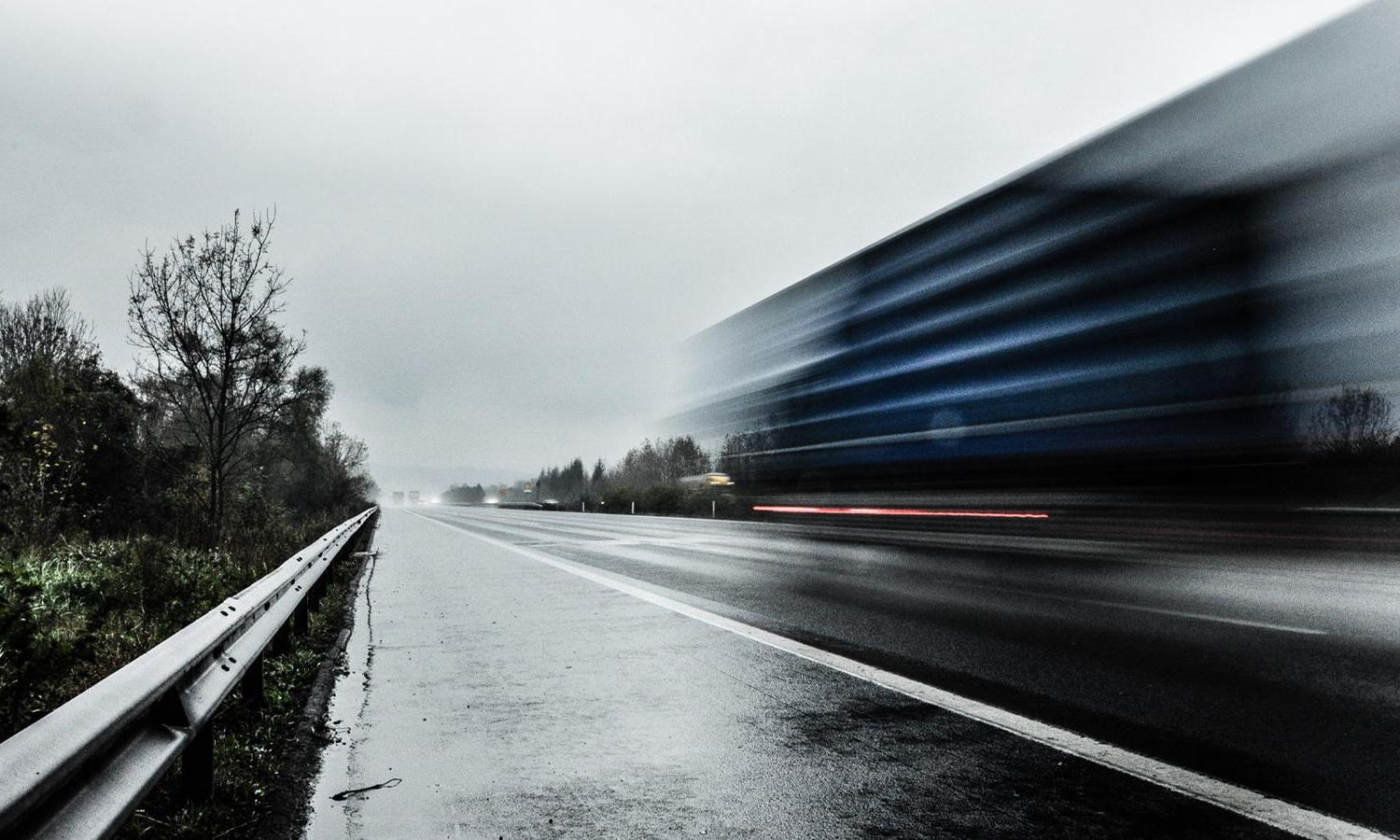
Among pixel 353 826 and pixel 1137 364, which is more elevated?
pixel 1137 364

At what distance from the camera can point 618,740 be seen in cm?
432

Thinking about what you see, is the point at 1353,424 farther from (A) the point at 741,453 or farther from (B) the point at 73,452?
(B) the point at 73,452

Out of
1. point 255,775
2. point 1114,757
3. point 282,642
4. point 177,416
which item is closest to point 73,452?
point 177,416

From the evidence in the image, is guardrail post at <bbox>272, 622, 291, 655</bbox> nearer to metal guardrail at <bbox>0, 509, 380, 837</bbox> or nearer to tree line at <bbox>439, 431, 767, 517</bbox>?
metal guardrail at <bbox>0, 509, 380, 837</bbox>

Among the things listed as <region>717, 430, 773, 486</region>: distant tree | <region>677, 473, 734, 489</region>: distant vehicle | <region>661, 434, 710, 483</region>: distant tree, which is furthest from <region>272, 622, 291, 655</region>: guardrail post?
<region>661, 434, 710, 483</region>: distant tree

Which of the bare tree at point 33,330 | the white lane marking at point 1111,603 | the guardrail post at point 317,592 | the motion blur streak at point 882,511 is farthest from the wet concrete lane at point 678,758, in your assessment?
the bare tree at point 33,330

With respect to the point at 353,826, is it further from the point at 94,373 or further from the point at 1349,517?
the point at 94,373

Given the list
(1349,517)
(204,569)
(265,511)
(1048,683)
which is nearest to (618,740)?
(1048,683)

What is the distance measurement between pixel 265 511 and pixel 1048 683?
1887 cm

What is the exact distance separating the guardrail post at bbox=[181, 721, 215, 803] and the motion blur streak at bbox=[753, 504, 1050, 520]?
9216mm

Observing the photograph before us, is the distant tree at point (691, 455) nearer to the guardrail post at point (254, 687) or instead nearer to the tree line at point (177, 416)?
the tree line at point (177, 416)

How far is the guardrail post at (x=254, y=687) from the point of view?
4.70 metres

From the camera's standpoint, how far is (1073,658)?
586 cm

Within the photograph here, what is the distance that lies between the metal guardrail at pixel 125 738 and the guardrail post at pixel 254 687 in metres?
0.50
